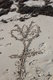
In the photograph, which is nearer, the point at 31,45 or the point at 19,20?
the point at 31,45

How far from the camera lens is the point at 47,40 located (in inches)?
227

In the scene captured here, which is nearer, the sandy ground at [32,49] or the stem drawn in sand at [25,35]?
the sandy ground at [32,49]

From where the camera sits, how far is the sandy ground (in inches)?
188

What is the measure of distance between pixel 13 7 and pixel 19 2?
347mm

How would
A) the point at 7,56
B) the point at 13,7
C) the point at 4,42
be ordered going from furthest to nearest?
the point at 13,7 < the point at 4,42 < the point at 7,56

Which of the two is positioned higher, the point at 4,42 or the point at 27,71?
the point at 27,71

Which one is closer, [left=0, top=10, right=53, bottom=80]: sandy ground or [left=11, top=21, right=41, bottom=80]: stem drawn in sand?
[left=0, top=10, right=53, bottom=80]: sandy ground

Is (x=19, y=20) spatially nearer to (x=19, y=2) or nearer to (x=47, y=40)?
(x=19, y=2)

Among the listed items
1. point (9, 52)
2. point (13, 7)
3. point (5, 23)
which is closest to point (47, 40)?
point (9, 52)

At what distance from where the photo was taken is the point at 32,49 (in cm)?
557

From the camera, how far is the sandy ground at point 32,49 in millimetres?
4771

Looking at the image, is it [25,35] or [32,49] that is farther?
[25,35]

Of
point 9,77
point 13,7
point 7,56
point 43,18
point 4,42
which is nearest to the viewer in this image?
point 9,77

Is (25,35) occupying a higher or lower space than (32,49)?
lower
